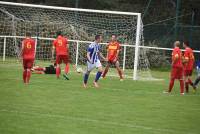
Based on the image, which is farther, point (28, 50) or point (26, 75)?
point (26, 75)

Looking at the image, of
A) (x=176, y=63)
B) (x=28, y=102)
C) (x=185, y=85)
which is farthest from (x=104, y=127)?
(x=185, y=85)

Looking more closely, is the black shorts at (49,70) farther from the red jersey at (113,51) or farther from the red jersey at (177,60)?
the red jersey at (177,60)

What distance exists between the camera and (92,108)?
52.6 ft

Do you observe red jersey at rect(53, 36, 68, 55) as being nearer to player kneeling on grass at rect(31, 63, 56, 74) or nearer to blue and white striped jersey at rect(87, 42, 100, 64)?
player kneeling on grass at rect(31, 63, 56, 74)

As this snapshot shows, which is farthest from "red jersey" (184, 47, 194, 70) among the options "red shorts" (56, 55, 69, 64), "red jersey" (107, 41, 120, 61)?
"red shorts" (56, 55, 69, 64)

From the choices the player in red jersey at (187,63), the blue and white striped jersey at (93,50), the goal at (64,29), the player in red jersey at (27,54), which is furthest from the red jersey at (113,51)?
the player in red jersey at (27,54)

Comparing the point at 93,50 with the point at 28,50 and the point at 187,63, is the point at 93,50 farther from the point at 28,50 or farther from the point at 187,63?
the point at 187,63

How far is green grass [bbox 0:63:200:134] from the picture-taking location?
42.8 ft

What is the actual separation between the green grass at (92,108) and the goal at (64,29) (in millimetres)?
6744

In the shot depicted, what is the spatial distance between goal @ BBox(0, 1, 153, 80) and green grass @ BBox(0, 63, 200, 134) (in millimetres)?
6744

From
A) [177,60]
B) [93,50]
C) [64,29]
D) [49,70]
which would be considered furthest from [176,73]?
[64,29]

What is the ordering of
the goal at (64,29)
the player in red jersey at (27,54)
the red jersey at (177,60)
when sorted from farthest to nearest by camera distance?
the goal at (64,29) < the player in red jersey at (27,54) < the red jersey at (177,60)

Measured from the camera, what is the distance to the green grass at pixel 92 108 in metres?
13.1

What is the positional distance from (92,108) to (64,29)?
51.7ft
